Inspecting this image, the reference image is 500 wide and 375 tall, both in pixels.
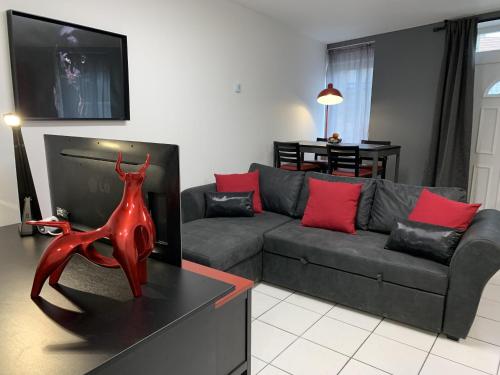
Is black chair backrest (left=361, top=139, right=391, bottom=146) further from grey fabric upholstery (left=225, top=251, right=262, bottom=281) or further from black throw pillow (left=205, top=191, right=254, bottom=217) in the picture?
grey fabric upholstery (left=225, top=251, right=262, bottom=281)

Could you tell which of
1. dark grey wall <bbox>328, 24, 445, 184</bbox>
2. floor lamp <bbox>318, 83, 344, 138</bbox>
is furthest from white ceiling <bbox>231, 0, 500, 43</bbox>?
floor lamp <bbox>318, 83, 344, 138</bbox>

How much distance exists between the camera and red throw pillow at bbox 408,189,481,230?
7.97 feet

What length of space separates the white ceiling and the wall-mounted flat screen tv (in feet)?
5.99

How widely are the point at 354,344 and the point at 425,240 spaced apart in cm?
82

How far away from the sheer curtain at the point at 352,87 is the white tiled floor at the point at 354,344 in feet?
11.4

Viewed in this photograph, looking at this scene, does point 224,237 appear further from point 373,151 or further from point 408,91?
point 408,91

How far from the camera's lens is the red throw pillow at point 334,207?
292 centimetres

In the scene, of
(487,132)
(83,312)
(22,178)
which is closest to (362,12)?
(487,132)

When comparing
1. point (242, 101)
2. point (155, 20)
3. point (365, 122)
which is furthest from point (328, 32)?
point (155, 20)

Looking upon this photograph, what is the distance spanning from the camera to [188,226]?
119 inches

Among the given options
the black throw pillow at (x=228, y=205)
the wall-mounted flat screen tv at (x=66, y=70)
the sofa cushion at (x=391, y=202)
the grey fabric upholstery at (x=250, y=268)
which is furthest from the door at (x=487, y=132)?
the wall-mounted flat screen tv at (x=66, y=70)

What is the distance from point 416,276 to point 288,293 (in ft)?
3.24

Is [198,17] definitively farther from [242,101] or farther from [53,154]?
[53,154]

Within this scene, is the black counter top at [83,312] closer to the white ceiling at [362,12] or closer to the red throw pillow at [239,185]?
the red throw pillow at [239,185]
